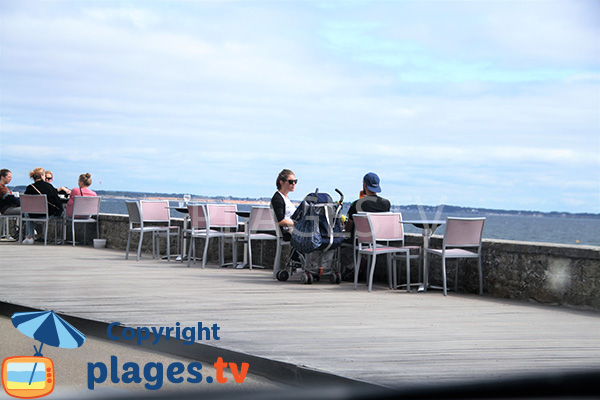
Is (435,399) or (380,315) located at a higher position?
(435,399)

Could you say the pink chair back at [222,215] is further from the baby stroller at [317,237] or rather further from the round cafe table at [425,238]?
the round cafe table at [425,238]

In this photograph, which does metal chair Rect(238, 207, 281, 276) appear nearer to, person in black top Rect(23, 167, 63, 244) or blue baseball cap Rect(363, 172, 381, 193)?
blue baseball cap Rect(363, 172, 381, 193)

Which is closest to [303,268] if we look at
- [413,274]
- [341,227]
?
[341,227]

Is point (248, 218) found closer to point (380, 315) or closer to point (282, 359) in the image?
point (380, 315)

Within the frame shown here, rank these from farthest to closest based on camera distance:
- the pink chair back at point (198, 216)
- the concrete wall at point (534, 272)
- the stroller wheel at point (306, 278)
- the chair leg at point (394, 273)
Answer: the pink chair back at point (198, 216) < the stroller wheel at point (306, 278) < the chair leg at point (394, 273) < the concrete wall at point (534, 272)

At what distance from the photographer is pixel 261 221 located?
32.4 feet

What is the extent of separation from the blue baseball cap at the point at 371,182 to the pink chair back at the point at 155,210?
4.18 meters

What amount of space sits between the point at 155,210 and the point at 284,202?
350cm

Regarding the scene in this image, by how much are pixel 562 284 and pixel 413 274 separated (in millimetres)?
1884

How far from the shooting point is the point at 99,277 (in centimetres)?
813

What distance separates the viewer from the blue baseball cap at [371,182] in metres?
8.34

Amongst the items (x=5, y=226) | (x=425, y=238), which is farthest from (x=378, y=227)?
(x=5, y=226)

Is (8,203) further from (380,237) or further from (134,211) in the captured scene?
(380,237)

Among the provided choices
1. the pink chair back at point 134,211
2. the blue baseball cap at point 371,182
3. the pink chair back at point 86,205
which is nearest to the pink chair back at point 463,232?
the blue baseball cap at point 371,182
